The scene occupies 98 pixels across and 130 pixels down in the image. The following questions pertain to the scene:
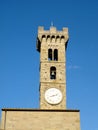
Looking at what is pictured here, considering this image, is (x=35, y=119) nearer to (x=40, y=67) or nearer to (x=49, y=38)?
(x=40, y=67)

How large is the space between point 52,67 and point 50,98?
3.39m

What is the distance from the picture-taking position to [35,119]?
2612 centimetres

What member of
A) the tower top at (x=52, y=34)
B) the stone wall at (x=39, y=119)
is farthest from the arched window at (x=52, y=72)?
the stone wall at (x=39, y=119)

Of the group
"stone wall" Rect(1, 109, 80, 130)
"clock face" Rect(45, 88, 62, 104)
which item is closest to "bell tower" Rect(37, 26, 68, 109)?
"clock face" Rect(45, 88, 62, 104)

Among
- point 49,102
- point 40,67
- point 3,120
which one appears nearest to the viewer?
point 3,120

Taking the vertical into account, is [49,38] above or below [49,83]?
above

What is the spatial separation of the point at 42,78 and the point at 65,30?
20.7ft

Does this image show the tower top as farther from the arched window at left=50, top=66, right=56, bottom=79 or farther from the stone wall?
the stone wall

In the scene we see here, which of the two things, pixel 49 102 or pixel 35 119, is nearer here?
pixel 35 119

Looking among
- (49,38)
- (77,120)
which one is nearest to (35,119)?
(77,120)

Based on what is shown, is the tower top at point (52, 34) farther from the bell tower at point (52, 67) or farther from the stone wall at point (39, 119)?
the stone wall at point (39, 119)

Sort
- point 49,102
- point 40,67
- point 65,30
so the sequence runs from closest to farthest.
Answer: point 49,102
point 40,67
point 65,30

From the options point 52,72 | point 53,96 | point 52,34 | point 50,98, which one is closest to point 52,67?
point 52,72

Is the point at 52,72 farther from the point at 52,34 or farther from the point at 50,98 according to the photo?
the point at 52,34
